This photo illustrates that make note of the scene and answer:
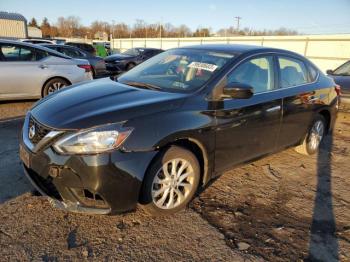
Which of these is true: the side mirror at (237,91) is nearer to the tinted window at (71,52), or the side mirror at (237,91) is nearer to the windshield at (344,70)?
the windshield at (344,70)

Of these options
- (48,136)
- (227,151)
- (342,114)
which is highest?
(48,136)

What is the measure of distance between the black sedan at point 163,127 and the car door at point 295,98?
17mm

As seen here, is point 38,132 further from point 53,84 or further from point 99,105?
point 53,84

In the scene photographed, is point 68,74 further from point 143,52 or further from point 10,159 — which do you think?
point 143,52

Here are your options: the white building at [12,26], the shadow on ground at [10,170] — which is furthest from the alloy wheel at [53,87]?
the white building at [12,26]

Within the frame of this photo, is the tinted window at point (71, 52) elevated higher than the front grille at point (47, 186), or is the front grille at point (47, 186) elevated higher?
the tinted window at point (71, 52)

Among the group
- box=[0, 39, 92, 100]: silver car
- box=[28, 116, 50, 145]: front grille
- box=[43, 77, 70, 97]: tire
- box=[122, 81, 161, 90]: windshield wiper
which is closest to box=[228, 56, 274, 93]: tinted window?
box=[122, 81, 161, 90]: windshield wiper

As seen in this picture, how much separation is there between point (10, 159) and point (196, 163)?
8.34 feet

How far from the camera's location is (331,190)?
4246 mm

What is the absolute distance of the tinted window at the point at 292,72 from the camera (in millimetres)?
4552

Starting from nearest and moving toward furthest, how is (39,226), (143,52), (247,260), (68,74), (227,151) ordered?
(247,260) → (39,226) → (227,151) → (68,74) → (143,52)

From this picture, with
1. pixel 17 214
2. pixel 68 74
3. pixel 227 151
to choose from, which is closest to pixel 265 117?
pixel 227 151

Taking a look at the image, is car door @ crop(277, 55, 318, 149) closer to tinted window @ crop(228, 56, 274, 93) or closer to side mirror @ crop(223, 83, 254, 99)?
tinted window @ crop(228, 56, 274, 93)

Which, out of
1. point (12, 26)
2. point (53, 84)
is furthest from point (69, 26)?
point (53, 84)
